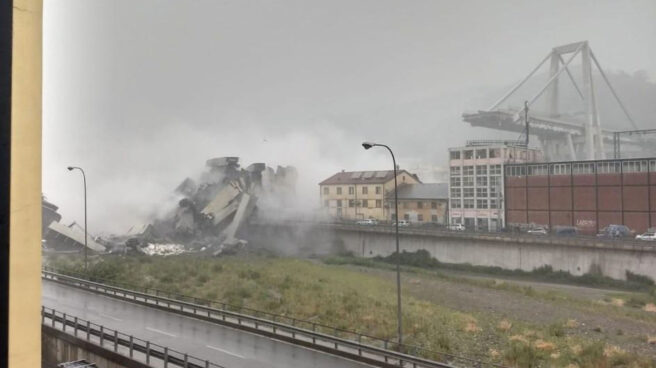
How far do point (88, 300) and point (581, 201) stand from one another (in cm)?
2235

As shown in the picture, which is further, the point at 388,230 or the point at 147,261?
the point at 388,230

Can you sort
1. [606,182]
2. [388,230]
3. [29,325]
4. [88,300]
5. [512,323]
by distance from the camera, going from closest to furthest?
[29,325] → [512,323] → [88,300] → [606,182] → [388,230]

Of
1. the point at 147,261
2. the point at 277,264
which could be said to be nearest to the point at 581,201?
the point at 277,264

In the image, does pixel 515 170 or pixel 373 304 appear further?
pixel 515 170

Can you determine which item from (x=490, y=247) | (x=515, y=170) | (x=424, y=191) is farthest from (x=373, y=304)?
(x=424, y=191)

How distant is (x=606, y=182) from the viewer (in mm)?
24766

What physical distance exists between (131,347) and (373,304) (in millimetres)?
8799

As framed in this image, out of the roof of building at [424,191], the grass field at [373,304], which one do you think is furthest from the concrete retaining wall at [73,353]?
the roof of building at [424,191]

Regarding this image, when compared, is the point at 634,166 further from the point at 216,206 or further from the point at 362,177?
the point at 216,206

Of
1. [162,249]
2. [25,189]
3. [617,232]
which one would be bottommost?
[162,249]

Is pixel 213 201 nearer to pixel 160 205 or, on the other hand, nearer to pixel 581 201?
pixel 160 205

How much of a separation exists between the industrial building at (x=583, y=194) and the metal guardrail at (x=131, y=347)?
2200cm

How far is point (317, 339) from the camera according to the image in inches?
425

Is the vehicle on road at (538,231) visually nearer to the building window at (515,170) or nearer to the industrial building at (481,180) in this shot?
the industrial building at (481,180)
